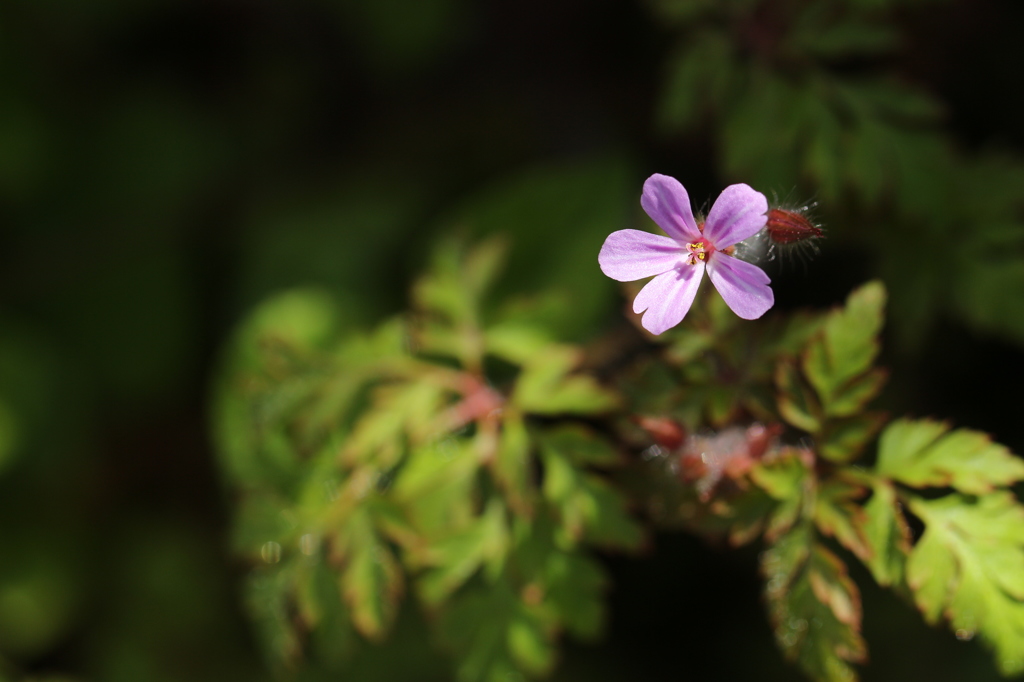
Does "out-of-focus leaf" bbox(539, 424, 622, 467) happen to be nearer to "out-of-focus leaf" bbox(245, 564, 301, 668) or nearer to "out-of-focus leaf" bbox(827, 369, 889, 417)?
"out-of-focus leaf" bbox(827, 369, 889, 417)

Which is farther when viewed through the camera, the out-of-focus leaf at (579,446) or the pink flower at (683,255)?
the out-of-focus leaf at (579,446)

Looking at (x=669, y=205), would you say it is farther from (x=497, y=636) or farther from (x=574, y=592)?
(x=497, y=636)

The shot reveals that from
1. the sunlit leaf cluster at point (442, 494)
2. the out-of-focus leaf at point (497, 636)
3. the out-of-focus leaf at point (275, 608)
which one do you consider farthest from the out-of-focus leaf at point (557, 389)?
the out-of-focus leaf at point (275, 608)

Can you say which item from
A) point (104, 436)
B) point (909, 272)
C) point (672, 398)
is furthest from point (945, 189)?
point (104, 436)

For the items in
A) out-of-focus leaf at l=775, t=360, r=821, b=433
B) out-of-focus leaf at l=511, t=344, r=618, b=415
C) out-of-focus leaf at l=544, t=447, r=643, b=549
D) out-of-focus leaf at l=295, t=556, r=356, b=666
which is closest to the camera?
out-of-focus leaf at l=775, t=360, r=821, b=433

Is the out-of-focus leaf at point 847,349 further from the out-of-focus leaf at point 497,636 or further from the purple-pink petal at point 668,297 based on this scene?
the out-of-focus leaf at point 497,636

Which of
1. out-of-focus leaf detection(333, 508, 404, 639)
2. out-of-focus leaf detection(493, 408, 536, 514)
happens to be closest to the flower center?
out-of-focus leaf detection(493, 408, 536, 514)

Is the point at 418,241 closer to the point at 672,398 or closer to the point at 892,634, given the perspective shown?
the point at 672,398

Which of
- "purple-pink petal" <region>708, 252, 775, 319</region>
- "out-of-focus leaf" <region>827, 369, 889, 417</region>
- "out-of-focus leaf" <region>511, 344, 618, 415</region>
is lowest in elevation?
"out-of-focus leaf" <region>511, 344, 618, 415</region>
